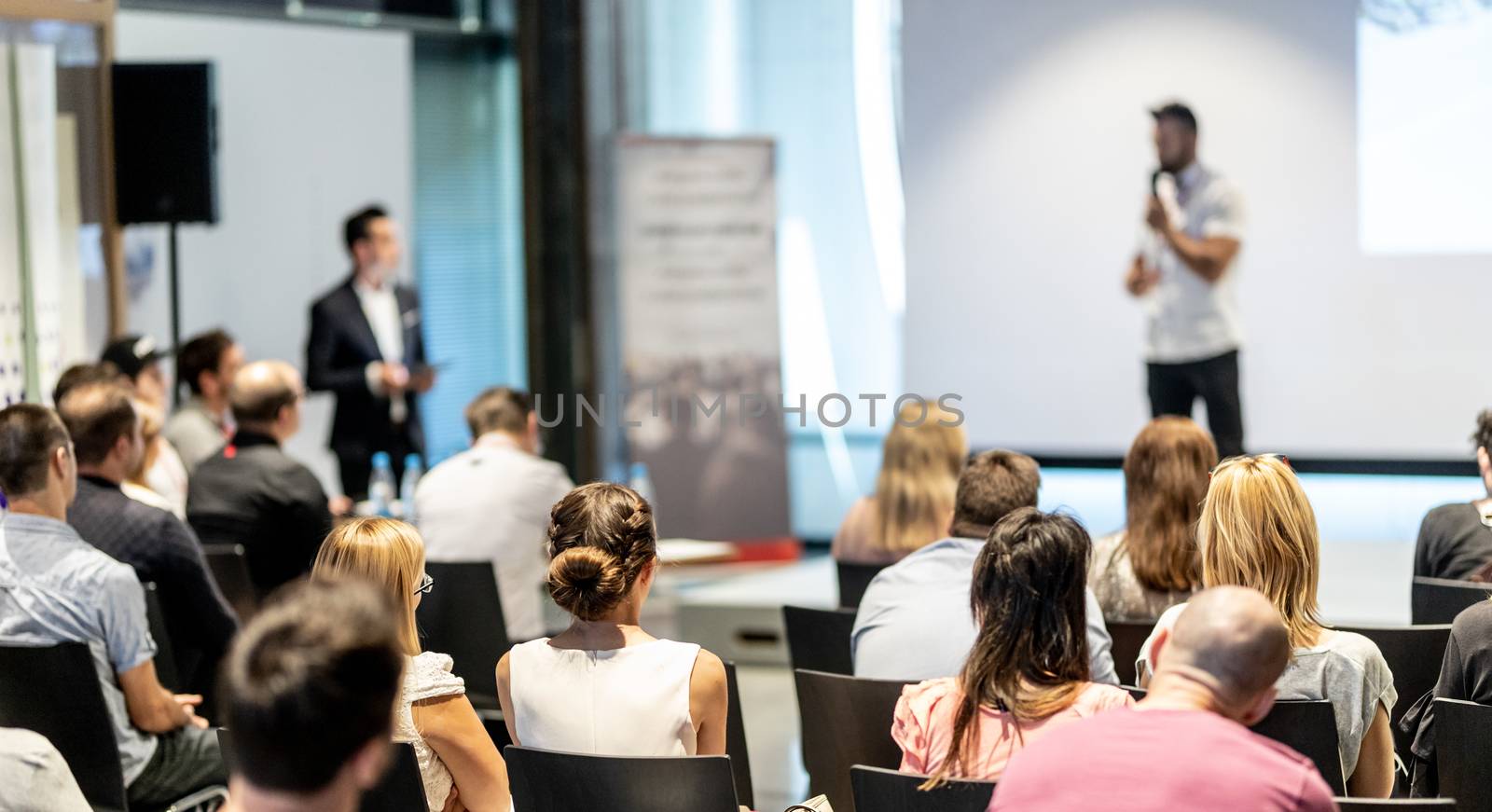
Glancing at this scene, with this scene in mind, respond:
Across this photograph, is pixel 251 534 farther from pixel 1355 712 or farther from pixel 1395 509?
pixel 1395 509

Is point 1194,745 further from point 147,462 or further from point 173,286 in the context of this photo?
point 173,286

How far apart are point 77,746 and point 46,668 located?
185mm

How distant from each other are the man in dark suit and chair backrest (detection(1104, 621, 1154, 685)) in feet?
12.9

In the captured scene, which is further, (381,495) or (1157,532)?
(381,495)

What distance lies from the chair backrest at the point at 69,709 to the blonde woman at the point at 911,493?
183 centimetres

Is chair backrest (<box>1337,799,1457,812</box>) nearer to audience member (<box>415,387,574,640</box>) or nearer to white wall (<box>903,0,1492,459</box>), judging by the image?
audience member (<box>415,387,574,640</box>)

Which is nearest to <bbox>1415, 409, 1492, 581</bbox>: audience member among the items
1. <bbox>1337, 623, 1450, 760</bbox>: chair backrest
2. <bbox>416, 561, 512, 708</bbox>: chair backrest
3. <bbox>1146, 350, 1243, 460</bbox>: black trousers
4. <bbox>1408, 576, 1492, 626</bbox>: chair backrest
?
<bbox>1408, 576, 1492, 626</bbox>: chair backrest

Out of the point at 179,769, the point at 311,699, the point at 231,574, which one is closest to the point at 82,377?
the point at 231,574

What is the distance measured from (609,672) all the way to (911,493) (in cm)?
176

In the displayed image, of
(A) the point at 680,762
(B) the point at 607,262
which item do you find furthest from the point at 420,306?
(A) the point at 680,762

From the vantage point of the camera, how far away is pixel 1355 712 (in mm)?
2684

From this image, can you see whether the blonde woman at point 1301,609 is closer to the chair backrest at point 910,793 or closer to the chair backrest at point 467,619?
the chair backrest at point 910,793

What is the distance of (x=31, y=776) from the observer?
2334 mm

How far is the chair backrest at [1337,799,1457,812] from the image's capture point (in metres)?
1.97
